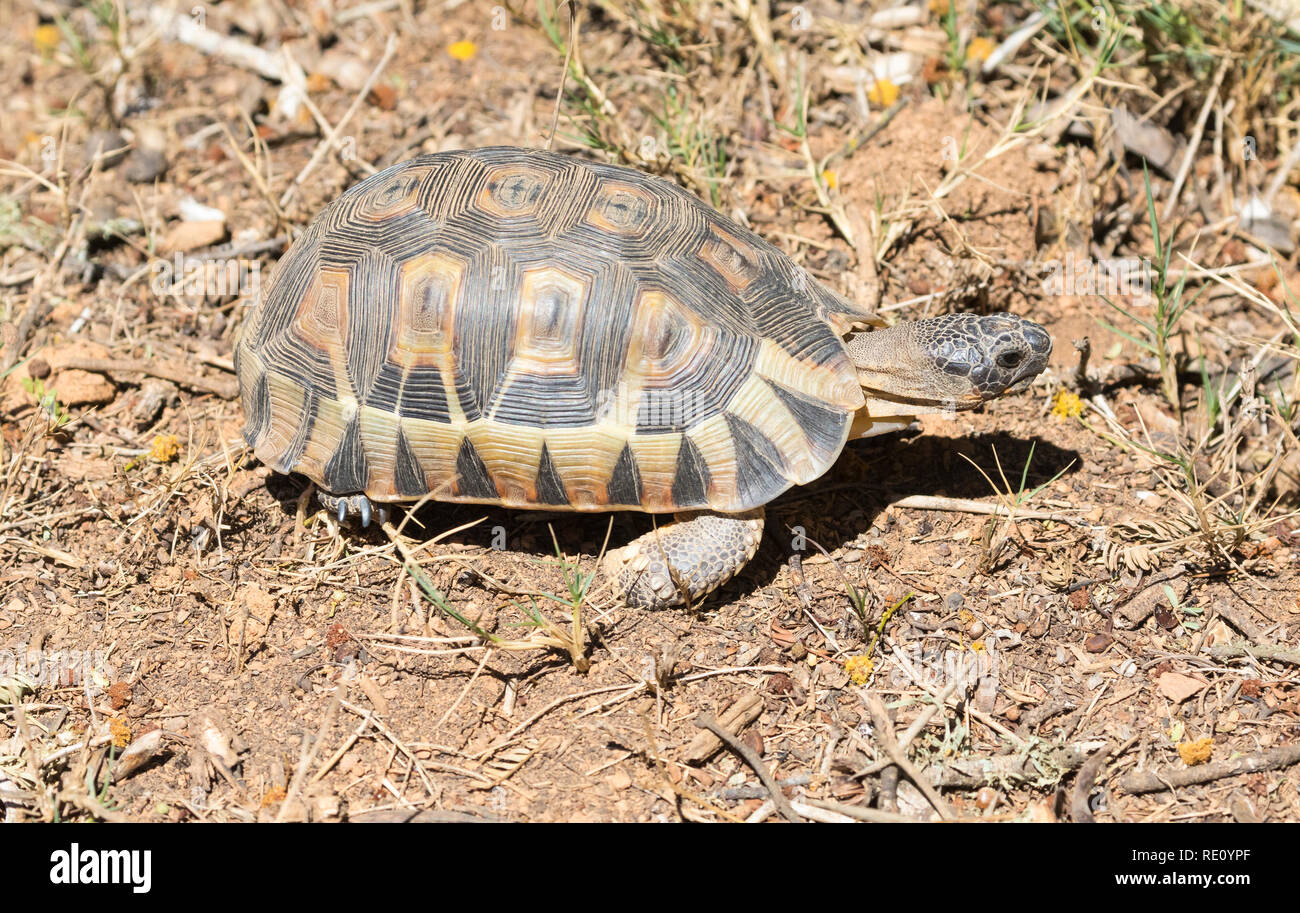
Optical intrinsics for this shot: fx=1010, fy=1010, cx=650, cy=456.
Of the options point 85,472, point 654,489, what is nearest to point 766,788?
point 654,489

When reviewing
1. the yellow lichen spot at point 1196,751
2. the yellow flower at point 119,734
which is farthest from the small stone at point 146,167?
the yellow lichen spot at point 1196,751

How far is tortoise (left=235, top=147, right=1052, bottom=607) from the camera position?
3908 mm

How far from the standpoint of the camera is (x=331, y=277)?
4.10m

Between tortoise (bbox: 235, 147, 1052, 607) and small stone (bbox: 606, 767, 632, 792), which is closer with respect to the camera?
small stone (bbox: 606, 767, 632, 792)

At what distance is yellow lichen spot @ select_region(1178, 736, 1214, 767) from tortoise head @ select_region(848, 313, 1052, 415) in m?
1.50

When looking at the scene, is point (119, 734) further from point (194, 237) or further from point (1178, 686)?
point (1178, 686)

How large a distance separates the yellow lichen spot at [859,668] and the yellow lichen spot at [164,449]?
126 inches

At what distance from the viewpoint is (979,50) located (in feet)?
19.7

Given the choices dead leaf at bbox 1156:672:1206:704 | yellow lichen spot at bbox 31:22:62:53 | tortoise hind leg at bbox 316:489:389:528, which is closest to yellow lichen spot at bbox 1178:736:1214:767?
dead leaf at bbox 1156:672:1206:704

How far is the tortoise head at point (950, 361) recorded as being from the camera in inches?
160

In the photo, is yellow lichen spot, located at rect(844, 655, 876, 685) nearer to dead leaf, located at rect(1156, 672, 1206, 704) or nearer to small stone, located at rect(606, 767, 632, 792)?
small stone, located at rect(606, 767, 632, 792)

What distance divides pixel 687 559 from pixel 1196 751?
1932 millimetres

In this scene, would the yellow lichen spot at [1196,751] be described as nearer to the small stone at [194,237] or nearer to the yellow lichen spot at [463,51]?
the small stone at [194,237]

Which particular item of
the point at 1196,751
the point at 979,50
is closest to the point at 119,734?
the point at 1196,751
